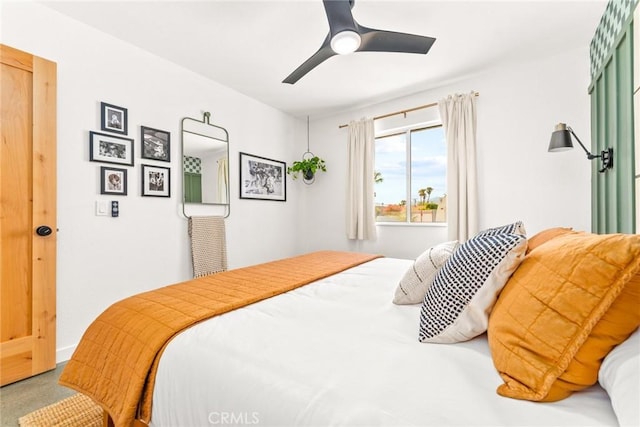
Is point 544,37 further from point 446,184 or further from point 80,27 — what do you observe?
point 80,27

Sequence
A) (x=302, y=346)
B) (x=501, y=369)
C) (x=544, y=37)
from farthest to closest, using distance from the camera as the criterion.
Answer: (x=544, y=37) → (x=302, y=346) → (x=501, y=369)

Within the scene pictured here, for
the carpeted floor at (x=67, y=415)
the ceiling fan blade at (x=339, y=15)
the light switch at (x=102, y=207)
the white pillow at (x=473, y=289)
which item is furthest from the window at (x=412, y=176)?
the carpeted floor at (x=67, y=415)

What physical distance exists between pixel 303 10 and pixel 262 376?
7.43 feet

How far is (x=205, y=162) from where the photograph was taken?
314cm

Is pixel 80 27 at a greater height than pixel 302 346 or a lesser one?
greater

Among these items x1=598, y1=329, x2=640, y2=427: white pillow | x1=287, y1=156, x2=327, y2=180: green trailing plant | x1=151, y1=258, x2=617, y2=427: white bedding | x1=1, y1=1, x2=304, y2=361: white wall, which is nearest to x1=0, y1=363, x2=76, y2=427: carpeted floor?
x1=1, y1=1, x2=304, y2=361: white wall

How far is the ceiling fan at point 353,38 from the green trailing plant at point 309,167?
2.03m

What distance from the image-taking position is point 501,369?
74cm

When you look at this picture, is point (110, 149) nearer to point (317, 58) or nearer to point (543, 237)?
point (317, 58)

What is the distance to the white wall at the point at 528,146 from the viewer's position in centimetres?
261

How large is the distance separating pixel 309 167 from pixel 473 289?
333 centimetres

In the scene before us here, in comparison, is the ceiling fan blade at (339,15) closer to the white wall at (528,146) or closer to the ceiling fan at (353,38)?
the ceiling fan at (353,38)

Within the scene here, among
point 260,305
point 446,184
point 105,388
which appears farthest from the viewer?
point 446,184

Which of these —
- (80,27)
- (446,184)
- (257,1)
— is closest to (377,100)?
(446,184)
